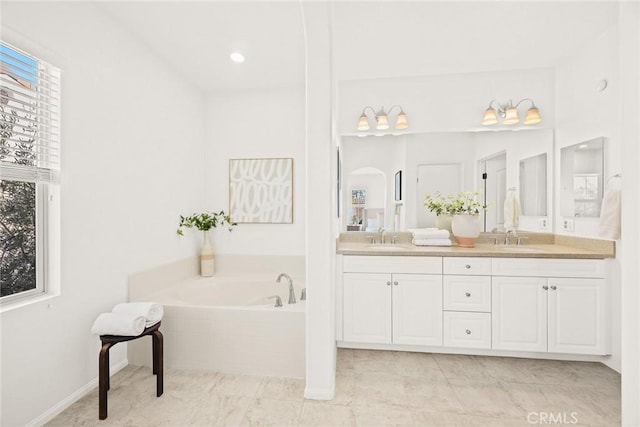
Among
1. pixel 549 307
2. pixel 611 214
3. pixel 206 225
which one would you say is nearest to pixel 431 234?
pixel 549 307

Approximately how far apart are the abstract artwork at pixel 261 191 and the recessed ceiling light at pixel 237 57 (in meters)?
0.98

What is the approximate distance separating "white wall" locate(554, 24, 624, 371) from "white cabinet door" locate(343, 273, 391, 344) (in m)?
1.65

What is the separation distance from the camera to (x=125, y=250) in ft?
7.51

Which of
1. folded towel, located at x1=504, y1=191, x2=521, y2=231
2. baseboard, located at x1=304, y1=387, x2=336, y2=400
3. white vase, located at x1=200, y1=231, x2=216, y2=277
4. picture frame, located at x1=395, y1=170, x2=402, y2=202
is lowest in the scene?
baseboard, located at x1=304, y1=387, x2=336, y2=400

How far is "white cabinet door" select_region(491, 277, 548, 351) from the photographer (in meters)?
2.38

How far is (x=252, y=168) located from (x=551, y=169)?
2945 millimetres

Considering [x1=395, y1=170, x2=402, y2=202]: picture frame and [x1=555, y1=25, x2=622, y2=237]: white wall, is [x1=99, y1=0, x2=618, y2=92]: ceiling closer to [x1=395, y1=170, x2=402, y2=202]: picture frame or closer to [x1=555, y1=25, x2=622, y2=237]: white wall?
[x1=555, y1=25, x2=622, y2=237]: white wall

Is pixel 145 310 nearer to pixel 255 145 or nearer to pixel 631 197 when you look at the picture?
pixel 255 145

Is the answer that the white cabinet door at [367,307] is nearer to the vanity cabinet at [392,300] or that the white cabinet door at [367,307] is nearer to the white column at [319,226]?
the vanity cabinet at [392,300]

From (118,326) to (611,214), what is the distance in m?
3.35

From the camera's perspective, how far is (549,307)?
2.37 meters

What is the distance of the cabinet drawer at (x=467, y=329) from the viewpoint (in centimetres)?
245

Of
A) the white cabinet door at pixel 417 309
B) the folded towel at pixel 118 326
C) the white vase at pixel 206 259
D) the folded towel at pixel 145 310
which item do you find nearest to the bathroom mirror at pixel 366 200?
the white cabinet door at pixel 417 309

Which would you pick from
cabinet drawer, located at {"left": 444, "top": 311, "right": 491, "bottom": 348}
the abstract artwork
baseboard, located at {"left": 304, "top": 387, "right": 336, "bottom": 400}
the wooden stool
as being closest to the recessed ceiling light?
the abstract artwork
